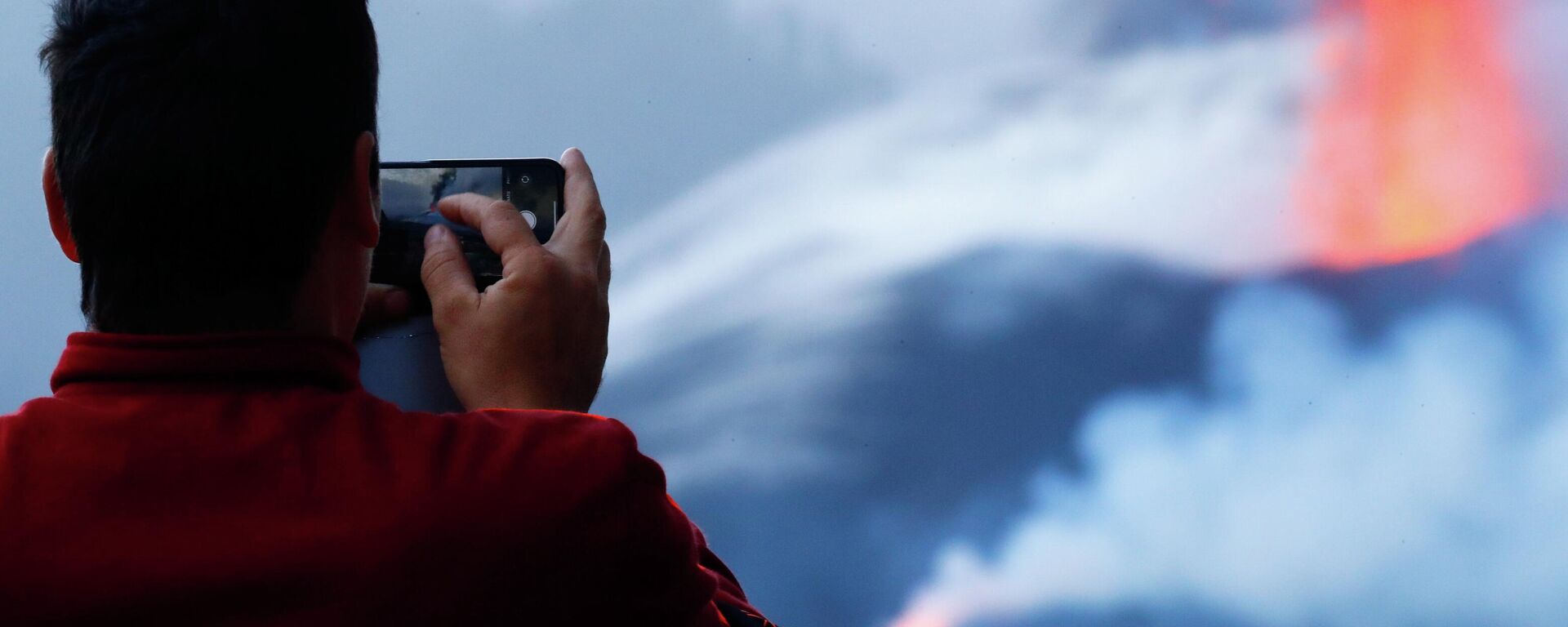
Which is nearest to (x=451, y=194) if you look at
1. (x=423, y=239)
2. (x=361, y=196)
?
(x=423, y=239)

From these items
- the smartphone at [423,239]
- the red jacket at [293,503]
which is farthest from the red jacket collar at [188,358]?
the smartphone at [423,239]

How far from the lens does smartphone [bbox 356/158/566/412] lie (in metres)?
0.50

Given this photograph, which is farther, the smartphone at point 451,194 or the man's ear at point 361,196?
the smartphone at point 451,194

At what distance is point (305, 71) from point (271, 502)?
14 centimetres

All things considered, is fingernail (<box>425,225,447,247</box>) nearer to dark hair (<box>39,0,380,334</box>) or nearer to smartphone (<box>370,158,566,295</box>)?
smartphone (<box>370,158,566,295</box>)

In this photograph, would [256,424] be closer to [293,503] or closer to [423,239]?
[293,503]

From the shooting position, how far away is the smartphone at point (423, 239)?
0.50 meters

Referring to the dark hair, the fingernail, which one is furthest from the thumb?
the dark hair

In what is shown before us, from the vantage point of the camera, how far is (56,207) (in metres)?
0.40

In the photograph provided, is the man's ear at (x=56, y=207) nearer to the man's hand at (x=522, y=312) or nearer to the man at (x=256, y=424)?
the man at (x=256, y=424)

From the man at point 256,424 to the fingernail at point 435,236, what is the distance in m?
0.09

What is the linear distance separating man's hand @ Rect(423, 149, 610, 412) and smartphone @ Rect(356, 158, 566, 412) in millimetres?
18

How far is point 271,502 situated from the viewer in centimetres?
33

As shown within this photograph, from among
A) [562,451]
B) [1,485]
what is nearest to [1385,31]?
Answer: [562,451]
